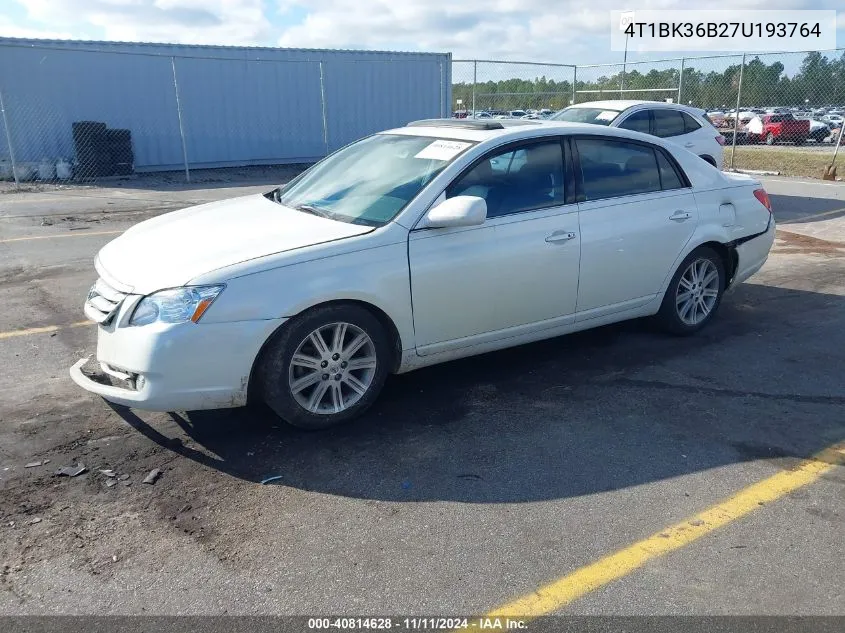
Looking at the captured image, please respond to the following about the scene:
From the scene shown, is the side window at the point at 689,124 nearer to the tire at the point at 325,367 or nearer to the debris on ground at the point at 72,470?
the tire at the point at 325,367

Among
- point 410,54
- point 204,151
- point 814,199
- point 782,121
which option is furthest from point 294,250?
point 782,121

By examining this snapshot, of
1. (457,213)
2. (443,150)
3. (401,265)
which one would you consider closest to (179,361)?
(401,265)

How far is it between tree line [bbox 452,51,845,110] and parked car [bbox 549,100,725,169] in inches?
313

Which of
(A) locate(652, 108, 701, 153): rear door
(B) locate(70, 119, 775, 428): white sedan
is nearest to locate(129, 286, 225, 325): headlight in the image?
(B) locate(70, 119, 775, 428): white sedan

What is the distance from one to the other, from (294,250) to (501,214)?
1369 mm

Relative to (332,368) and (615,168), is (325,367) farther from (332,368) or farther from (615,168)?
(615,168)

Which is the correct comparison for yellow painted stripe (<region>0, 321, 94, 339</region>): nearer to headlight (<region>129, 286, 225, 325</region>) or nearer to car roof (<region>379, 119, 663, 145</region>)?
headlight (<region>129, 286, 225, 325</region>)

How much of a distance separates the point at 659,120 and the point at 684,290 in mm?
6717

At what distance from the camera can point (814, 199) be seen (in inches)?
532

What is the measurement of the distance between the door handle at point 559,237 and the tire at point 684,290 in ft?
3.97

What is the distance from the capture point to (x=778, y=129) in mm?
27438

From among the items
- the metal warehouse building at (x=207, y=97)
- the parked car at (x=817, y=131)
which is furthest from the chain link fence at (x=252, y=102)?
the parked car at (x=817, y=131)

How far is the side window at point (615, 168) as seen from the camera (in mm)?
4895

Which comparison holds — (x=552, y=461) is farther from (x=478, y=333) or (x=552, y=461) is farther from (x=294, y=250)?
(x=294, y=250)
